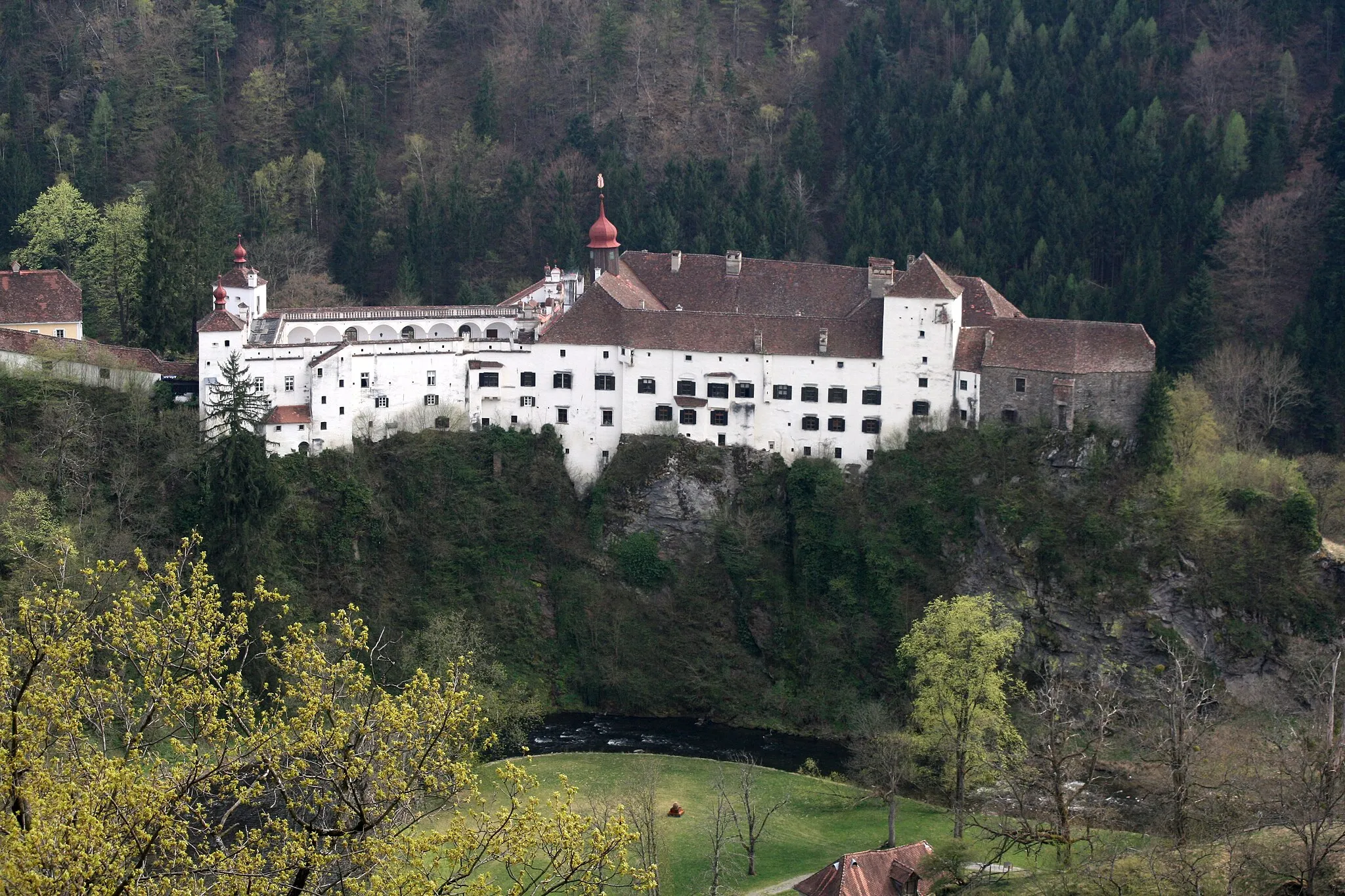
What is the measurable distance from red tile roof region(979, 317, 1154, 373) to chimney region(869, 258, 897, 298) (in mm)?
5826

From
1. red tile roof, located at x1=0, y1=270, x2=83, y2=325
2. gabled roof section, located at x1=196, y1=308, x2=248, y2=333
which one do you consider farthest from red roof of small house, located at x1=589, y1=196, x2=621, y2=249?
red tile roof, located at x1=0, y1=270, x2=83, y2=325

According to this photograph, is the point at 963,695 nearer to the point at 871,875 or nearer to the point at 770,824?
the point at 770,824

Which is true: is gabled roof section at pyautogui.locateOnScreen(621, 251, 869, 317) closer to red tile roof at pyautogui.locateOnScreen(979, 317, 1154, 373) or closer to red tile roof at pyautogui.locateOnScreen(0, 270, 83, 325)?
red tile roof at pyautogui.locateOnScreen(979, 317, 1154, 373)

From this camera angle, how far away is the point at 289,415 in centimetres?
8156

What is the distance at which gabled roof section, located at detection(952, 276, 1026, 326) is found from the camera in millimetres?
83375

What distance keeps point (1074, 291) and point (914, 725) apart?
31.2 meters

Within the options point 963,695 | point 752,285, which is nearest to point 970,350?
point 752,285

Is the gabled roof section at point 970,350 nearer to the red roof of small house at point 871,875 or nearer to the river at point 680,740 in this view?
the river at point 680,740

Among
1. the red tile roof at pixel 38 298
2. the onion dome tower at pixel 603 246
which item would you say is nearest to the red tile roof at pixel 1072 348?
the onion dome tower at pixel 603 246

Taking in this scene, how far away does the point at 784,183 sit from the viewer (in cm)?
10638

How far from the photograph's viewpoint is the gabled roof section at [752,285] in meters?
85.9

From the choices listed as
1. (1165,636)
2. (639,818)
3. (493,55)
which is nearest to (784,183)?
(493,55)

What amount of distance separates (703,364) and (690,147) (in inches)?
1303

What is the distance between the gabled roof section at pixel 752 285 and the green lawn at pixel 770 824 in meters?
21.2
